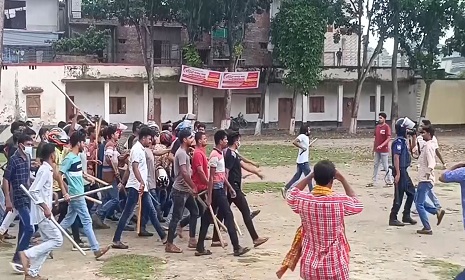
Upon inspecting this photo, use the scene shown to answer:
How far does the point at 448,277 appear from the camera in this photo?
7254 millimetres

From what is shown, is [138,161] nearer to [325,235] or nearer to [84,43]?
[325,235]

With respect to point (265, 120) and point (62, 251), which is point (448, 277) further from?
point (265, 120)

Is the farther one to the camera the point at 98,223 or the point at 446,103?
the point at 446,103

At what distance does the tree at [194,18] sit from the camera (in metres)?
33.4

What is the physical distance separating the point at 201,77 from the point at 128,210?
26983 millimetres

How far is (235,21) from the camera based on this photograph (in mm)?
34500

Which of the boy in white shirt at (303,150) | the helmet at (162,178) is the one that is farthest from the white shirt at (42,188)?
the boy in white shirt at (303,150)

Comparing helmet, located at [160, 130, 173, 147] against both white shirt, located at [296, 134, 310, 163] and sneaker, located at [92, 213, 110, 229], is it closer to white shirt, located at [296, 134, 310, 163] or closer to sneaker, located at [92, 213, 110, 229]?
sneaker, located at [92, 213, 110, 229]

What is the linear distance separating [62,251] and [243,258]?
2366mm

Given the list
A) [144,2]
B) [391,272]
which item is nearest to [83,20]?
[144,2]

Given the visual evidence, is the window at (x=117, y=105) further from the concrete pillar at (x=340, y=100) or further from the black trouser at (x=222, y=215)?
the black trouser at (x=222, y=215)

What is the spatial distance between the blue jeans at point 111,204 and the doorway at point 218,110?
2837cm

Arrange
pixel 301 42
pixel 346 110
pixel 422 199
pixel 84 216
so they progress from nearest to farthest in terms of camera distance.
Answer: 1. pixel 84 216
2. pixel 422 199
3. pixel 301 42
4. pixel 346 110

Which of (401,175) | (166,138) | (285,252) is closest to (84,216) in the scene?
(285,252)
